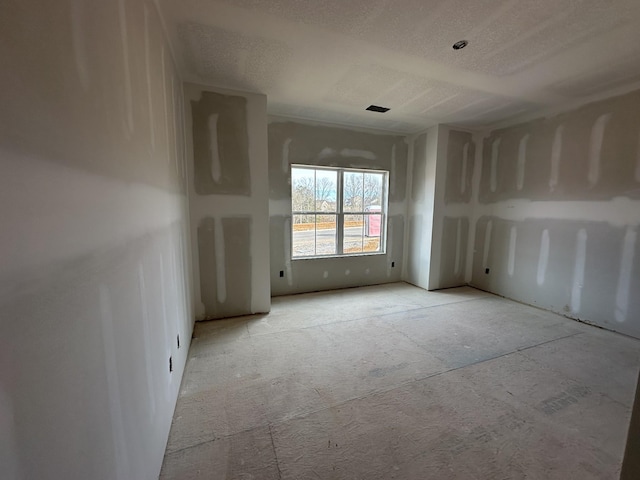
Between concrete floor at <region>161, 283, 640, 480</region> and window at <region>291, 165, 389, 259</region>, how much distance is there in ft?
4.89

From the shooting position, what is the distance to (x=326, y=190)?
4355mm

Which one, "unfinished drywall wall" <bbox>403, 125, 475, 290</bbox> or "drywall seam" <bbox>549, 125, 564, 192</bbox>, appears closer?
"drywall seam" <bbox>549, 125, 564, 192</bbox>

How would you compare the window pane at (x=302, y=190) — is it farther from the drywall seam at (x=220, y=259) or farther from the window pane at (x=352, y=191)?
the drywall seam at (x=220, y=259)

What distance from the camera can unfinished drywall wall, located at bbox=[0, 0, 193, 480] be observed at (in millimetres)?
502

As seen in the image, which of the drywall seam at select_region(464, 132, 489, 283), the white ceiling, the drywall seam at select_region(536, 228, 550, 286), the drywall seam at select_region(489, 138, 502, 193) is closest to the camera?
the white ceiling

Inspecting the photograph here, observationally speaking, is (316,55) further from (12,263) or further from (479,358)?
(479,358)

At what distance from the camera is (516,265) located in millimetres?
4043

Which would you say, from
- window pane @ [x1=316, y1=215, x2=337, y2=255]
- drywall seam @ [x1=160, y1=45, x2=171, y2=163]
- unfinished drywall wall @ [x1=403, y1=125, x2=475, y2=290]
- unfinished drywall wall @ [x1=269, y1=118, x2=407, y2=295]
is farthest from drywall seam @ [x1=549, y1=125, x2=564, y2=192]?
drywall seam @ [x1=160, y1=45, x2=171, y2=163]

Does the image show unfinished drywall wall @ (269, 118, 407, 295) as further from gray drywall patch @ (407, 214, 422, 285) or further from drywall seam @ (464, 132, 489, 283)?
drywall seam @ (464, 132, 489, 283)

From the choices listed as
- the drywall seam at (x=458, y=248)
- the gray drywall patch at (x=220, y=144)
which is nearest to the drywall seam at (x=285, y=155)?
the gray drywall patch at (x=220, y=144)

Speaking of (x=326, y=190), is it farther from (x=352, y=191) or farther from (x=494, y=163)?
(x=494, y=163)

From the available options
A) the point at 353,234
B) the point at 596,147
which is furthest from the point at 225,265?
the point at 596,147

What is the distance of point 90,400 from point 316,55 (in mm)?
2693

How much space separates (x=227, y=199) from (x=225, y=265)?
2.68ft
